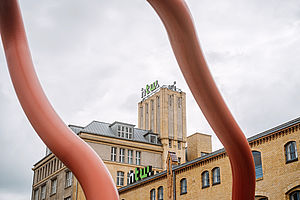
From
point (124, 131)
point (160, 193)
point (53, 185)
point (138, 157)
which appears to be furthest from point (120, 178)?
point (160, 193)

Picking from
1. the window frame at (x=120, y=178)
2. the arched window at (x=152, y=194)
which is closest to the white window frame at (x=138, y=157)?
the window frame at (x=120, y=178)

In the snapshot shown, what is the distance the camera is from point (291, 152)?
20.8 m

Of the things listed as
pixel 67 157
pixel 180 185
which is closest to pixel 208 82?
pixel 67 157

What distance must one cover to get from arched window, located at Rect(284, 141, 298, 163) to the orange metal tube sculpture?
17.2 meters

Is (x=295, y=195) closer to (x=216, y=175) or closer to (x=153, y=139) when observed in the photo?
(x=216, y=175)

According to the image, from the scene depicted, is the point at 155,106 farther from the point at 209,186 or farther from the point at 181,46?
the point at 181,46

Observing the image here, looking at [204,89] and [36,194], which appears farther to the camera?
[36,194]

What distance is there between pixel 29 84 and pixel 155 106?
56.2 metres

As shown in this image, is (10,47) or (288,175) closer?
(10,47)

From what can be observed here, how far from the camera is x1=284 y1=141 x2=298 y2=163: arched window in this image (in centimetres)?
2066

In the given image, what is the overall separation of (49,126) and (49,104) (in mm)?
227

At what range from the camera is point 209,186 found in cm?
2559

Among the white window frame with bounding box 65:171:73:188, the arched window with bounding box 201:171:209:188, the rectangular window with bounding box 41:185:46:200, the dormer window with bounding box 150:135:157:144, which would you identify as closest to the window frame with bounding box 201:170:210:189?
the arched window with bounding box 201:171:209:188

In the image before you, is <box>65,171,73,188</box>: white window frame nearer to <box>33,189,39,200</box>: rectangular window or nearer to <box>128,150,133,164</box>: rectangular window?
<box>128,150,133,164</box>: rectangular window
